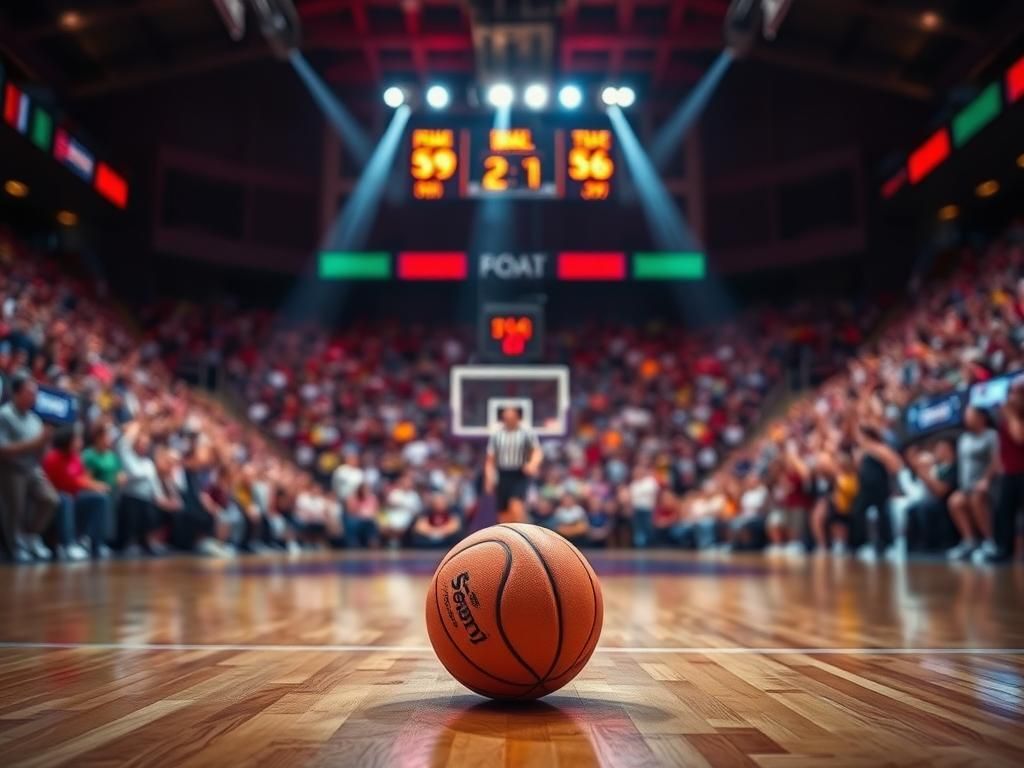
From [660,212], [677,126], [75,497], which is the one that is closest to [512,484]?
[75,497]

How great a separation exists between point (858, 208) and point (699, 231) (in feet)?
12.6

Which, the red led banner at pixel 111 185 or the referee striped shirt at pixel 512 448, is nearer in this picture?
the referee striped shirt at pixel 512 448

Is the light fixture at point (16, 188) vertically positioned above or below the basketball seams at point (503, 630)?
above

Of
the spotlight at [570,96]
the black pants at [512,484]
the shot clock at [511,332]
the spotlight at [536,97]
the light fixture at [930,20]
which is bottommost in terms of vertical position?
the black pants at [512,484]

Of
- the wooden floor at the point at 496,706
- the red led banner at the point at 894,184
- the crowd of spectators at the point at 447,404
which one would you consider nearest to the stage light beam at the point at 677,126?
the crowd of spectators at the point at 447,404

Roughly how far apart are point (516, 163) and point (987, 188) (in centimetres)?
1044

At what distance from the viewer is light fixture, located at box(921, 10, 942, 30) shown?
58.3 ft

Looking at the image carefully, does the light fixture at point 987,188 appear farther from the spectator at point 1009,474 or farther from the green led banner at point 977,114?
the spectator at point 1009,474

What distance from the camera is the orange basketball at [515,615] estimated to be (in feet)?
7.38

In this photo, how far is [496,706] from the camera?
2307 millimetres

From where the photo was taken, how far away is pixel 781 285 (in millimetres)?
24922

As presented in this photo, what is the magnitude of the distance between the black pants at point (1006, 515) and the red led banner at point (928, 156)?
8.93 meters

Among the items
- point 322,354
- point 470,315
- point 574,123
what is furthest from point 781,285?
point 574,123

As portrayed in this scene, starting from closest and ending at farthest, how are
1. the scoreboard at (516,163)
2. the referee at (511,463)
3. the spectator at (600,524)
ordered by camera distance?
the referee at (511,463)
the scoreboard at (516,163)
the spectator at (600,524)
